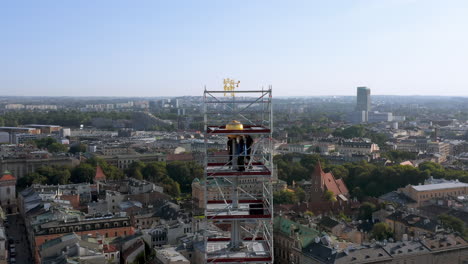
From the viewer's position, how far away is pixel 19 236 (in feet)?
266

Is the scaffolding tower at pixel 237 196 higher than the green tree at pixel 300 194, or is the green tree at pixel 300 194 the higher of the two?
the scaffolding tower at pixel 237 196

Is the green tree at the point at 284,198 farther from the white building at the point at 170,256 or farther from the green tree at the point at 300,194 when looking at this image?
the white building at the point at 170,256

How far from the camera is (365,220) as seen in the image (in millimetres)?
79750

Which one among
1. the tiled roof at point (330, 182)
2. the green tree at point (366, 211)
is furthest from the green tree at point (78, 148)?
the green tree at point (366, 211)

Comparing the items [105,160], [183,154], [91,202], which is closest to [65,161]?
[105,160]

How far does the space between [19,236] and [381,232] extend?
4659 cm

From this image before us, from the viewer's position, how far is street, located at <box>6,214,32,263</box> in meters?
70.3

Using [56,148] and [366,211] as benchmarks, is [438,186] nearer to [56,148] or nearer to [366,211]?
[366,211]

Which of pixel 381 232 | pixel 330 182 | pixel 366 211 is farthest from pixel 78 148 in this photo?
pixel 381 232

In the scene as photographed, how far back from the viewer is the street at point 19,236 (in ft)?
231

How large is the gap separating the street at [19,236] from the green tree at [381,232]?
130 ft

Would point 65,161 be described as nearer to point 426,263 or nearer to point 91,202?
point 91,202

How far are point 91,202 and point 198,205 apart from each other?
51.8ft

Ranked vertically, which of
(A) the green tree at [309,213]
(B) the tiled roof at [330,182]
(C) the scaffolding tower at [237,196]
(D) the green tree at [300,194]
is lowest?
(D) the green tree at [300,194]
